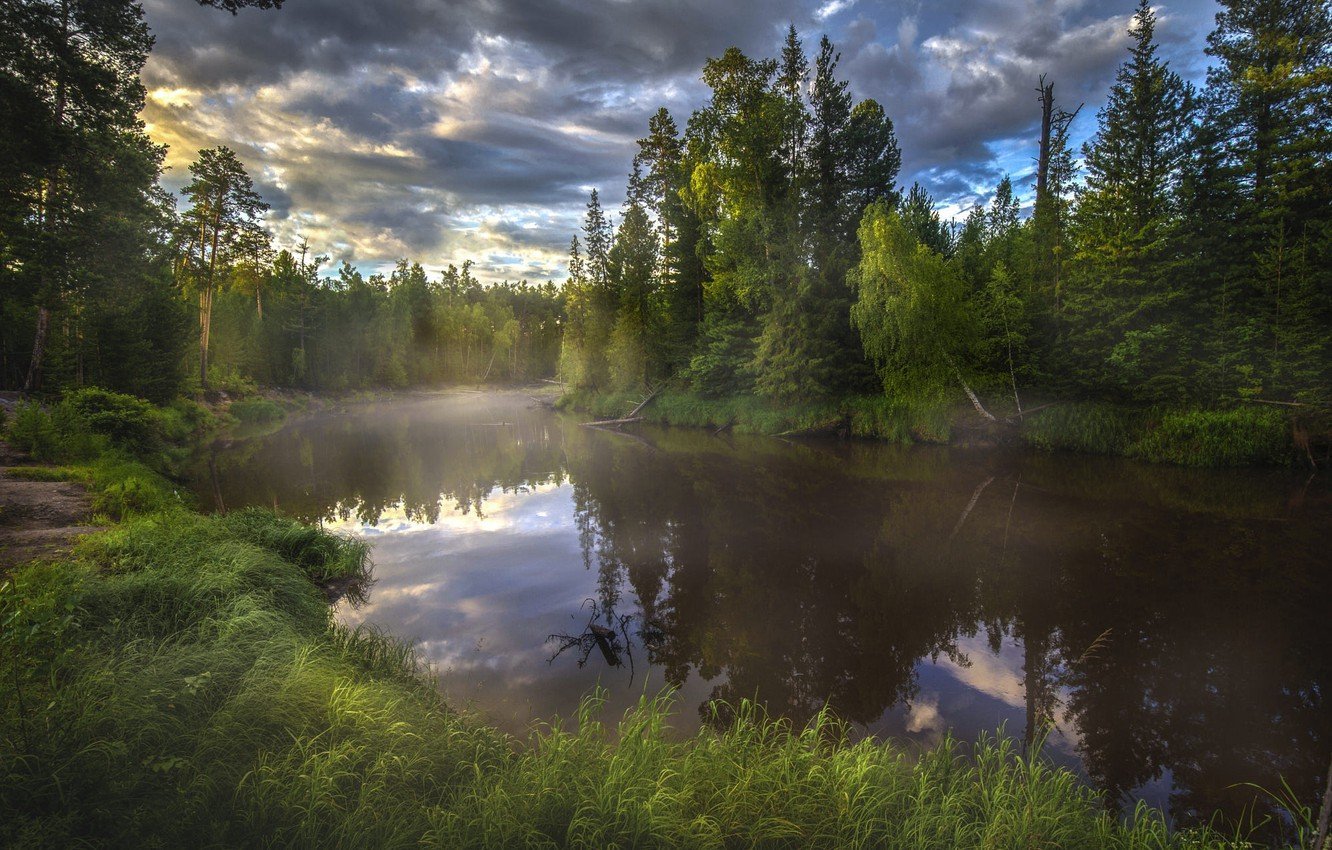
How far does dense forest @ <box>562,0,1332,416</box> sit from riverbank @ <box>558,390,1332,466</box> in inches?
32.6

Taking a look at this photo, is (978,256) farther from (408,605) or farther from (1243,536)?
(408,605)

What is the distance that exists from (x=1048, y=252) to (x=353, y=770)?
95.5 ft

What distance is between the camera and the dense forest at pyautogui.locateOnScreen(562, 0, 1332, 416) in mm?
17891

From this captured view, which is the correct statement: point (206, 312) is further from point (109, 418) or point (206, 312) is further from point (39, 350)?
point (109, 418)

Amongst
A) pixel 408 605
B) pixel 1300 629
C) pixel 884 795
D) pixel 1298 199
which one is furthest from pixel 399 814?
pixel 1298 199

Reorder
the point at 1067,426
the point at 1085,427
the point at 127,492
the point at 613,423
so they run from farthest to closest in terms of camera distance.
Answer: the point at 613,423 → the point at 1067,426 → the point at 1085,427 → the point at 127,492

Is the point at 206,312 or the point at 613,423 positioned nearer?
the point at 206,312

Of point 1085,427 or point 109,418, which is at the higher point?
point 1085,427

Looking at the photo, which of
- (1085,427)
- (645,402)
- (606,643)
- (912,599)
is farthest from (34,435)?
(1085,427)

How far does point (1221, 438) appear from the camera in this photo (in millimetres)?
17844

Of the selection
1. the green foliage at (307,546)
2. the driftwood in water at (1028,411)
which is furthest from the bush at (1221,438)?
the green foliage at (307,546)

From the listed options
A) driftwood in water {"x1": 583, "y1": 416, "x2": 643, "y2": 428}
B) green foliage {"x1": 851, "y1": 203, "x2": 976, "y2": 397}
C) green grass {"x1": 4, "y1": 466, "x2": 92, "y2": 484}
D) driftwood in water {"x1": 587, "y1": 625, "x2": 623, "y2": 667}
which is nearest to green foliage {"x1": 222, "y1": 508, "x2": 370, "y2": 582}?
driftwood in water {"x1": 587, "y1": 625, "x2": 623, "y2": 667}

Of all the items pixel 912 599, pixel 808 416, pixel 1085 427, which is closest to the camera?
pixel 912 599

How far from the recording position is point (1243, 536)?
38.1 ft
